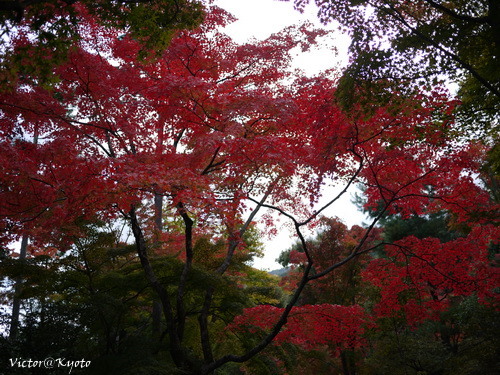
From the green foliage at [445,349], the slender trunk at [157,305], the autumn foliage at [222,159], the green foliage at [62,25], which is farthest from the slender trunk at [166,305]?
the green foliage at [445,349]

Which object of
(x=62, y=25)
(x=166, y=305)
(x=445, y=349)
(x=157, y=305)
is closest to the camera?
(x=62, y=25)

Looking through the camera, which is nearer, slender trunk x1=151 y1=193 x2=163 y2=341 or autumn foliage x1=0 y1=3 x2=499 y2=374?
autumn foliage x1=0 y1=3 x2=499 y2=374

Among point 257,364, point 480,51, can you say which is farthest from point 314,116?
point 257,364

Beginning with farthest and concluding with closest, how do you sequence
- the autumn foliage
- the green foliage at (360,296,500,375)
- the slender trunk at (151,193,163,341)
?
the slender trunk at (151,193,163,341)
the green foliage at (360,296,500,375)
the autumn foliage

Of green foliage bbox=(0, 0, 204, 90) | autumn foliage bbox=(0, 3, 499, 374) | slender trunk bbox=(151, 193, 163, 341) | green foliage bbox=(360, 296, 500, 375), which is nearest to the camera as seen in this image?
green foliage bbox=(0, 0, 204, 90)

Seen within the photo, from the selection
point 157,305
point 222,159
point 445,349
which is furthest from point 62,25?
point 445,349

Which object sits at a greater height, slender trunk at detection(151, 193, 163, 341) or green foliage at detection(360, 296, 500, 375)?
slender trunk at detection(151, 193, 163, 341)

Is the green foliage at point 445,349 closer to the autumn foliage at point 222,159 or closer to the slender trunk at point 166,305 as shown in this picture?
the autumn foliage at point 222,159

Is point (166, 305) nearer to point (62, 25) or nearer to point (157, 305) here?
point (157, 305)

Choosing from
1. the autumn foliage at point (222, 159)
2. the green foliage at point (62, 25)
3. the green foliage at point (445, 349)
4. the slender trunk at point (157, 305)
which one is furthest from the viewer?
the slender trunk at point (157, 305)

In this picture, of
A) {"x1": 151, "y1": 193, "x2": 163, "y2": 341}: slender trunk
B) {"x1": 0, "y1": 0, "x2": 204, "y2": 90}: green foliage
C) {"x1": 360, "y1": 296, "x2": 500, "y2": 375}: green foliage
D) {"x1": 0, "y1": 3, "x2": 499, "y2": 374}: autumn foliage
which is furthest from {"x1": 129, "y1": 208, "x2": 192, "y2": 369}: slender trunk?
{"x1": 360, "y1": 296, "x2": 500, "y2": 375}: green foliage

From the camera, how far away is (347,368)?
10.6 meters

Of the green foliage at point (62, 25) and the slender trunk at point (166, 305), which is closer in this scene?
the green foliage at point (62, 25)

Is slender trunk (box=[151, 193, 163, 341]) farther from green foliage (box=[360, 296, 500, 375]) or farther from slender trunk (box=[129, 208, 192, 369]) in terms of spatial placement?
green foliage (box=[360, 296, 500, 375])
